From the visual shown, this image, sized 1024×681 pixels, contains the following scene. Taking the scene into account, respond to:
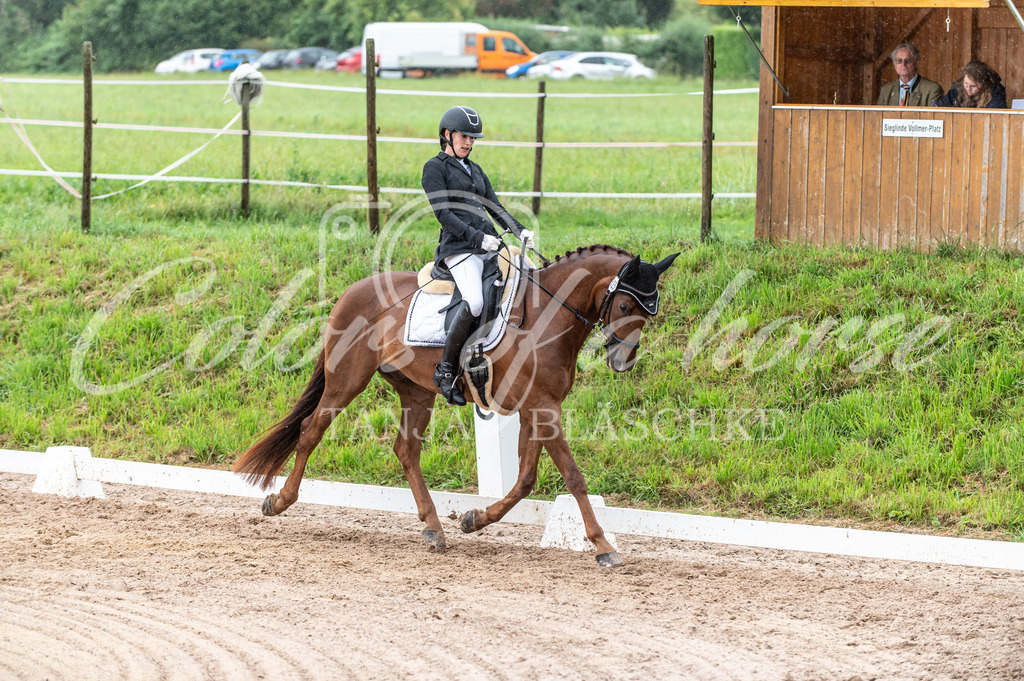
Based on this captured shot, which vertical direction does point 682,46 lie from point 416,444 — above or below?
above

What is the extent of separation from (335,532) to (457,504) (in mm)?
767

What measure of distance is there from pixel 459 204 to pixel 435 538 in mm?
1850

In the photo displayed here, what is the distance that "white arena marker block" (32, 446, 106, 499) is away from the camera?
273 inches

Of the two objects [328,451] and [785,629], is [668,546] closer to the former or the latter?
[785,629]

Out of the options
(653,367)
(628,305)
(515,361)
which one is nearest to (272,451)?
(515,361)

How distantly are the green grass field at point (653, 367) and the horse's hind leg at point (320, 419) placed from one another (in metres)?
1.11

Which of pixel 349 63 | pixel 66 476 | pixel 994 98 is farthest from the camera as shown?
pixel 349 63

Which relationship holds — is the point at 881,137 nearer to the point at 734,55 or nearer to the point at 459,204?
the point at 459,204

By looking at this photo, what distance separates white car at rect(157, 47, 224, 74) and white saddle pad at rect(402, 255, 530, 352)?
117 feet

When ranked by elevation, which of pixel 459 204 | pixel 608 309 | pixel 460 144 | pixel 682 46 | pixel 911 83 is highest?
pixel 682 46

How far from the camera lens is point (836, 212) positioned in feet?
29.5

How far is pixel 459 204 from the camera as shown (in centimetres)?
583

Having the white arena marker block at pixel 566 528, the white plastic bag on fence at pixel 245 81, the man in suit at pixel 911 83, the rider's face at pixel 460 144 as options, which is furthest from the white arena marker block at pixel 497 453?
the white plastic bag on fence at pixel 245 81

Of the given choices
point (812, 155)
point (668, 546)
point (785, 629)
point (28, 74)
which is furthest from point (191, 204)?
point (28, 74)
